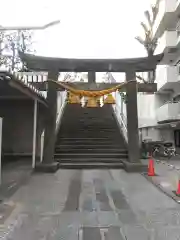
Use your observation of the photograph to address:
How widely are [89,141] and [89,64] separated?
3.92m

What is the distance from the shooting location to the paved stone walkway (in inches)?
218

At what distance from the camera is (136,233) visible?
5562 mm

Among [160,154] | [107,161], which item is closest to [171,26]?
[160,154]

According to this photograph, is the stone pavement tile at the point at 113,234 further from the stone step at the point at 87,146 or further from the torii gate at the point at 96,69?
the stone step at the point at 87,146

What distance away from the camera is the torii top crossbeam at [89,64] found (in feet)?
52.4

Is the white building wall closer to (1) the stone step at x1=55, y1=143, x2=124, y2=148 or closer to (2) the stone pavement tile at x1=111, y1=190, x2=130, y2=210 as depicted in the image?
(1) the stone step at x1=55, y1=143, x2=124, y2=148

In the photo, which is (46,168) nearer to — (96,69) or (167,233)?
(96,69)

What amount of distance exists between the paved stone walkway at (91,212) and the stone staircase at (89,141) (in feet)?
13.7

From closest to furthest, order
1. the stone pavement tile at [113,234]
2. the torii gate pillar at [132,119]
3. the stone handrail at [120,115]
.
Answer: the stone pavement tile at [113,234] → the torii gate pillar at [132,119] → the stone handrail at [120,115]

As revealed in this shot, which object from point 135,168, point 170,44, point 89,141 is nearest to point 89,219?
point 135,168

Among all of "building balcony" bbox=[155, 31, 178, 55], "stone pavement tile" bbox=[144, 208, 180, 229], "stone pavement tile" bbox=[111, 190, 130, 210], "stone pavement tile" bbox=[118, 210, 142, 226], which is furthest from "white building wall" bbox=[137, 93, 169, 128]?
"stone pavement tile" bbox=[118, 210, 142, 226]

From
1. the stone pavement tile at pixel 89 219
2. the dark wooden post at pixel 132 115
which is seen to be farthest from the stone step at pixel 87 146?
Result: the stone pavement tile at pixel 89 219

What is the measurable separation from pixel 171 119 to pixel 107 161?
11754mm

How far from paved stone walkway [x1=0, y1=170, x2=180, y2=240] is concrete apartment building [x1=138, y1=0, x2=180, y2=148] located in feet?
50.8
